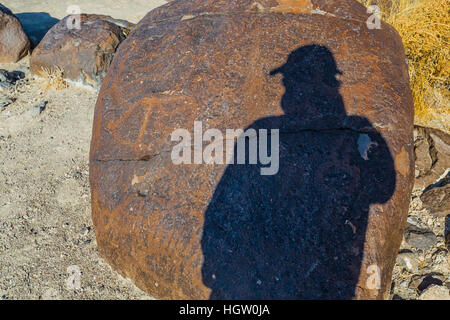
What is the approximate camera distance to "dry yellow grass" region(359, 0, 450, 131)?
3599mm

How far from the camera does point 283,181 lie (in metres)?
1.74

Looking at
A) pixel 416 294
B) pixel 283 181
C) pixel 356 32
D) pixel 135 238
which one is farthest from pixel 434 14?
pixel 135 238

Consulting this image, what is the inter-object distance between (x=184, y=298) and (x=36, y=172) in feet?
7.34

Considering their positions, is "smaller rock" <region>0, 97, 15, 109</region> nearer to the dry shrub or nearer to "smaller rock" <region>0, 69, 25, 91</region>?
"smaller rock" <region>0, 69, 25, 91</region>

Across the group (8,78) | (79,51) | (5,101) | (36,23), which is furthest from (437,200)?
(36,23)

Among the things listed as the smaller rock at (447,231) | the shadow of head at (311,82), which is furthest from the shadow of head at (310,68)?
the smaller rock at (447,231)

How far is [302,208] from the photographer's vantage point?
5.56ft

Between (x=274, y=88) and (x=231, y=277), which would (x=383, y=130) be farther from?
(x=231, y=277)

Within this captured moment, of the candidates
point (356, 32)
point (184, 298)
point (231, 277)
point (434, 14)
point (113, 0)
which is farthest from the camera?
point (113, 0)

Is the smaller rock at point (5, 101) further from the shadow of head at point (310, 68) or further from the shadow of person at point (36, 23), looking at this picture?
the shadow of head at point (310, 68)

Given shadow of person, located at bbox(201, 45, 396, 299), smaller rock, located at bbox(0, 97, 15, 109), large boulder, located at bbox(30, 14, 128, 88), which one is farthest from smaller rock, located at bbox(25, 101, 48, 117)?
shadow of person, located at bbox(201, 45, 396, 299)

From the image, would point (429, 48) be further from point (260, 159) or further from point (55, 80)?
A: point (55, 80)

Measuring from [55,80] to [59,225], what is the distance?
2313 millimetres

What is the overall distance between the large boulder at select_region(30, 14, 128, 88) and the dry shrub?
3 cm
